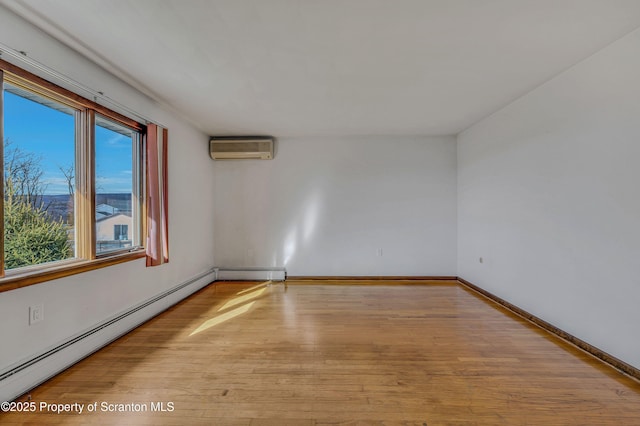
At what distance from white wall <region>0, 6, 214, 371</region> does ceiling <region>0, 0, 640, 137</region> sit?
128 mm

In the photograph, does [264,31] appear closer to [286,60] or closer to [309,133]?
[286,60]

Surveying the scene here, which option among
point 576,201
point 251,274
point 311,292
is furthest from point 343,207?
point 576,201

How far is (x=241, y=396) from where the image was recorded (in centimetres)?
162

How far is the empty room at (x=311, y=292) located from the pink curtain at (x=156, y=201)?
0.02 m

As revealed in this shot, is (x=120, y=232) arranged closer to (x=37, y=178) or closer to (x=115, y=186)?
(x=115, y=186)

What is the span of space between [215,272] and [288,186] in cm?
192

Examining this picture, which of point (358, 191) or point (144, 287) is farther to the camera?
point (358, 191)

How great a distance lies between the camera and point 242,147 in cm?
414

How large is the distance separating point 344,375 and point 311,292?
6.18 feet

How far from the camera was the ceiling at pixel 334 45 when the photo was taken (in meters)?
1.52

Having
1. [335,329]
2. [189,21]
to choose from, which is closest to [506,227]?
[335,329]

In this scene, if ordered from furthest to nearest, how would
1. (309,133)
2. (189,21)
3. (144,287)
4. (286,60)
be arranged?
(309,133)
(144,287)
(286,60)
(189,21)

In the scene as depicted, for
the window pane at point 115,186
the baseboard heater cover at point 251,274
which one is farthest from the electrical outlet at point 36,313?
the baseboard heater cover at point 251,274

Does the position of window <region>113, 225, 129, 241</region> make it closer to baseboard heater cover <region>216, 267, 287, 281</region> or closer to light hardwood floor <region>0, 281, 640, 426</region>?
light hardwood floor <region>0, 281, 640, 426</region>
